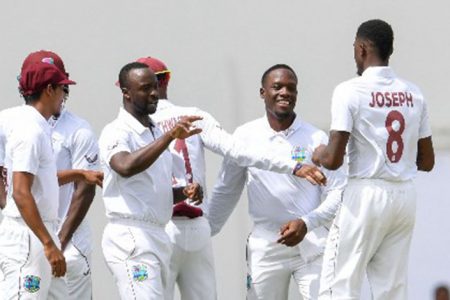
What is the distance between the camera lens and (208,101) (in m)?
10.5

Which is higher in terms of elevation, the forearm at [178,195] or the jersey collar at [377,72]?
the jersey collar at [377,72]

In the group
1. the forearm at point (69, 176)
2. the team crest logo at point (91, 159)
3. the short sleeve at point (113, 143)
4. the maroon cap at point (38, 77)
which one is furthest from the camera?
the team crest logo at point (91, 159)

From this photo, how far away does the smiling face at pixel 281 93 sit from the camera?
358 inches

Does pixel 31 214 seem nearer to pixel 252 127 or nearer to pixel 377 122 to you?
pixel 377 122

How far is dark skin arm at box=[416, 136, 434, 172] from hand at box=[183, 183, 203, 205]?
123 centimetres

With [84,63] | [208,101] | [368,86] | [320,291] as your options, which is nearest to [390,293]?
[320,291]

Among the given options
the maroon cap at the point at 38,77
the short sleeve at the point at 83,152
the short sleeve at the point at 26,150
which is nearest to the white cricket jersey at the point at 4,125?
the maroon cap at the point at 38,77

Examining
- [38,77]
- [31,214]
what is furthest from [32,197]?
[38,77]

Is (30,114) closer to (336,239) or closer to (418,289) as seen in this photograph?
(336,239)

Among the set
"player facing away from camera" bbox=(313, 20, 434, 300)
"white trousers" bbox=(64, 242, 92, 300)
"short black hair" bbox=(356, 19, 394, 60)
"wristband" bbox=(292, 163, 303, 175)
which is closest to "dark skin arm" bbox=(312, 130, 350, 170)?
"player facing away from camera" bbox=(313, 20, 434, 300)

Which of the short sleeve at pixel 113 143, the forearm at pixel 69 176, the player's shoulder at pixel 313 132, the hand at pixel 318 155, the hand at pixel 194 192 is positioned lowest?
the hand at pixel 194 192

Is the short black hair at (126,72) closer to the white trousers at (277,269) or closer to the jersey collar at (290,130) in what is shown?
the jersey collar at (290,130)

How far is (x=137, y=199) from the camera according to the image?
8344 mm

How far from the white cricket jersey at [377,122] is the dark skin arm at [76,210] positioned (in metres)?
1.81
